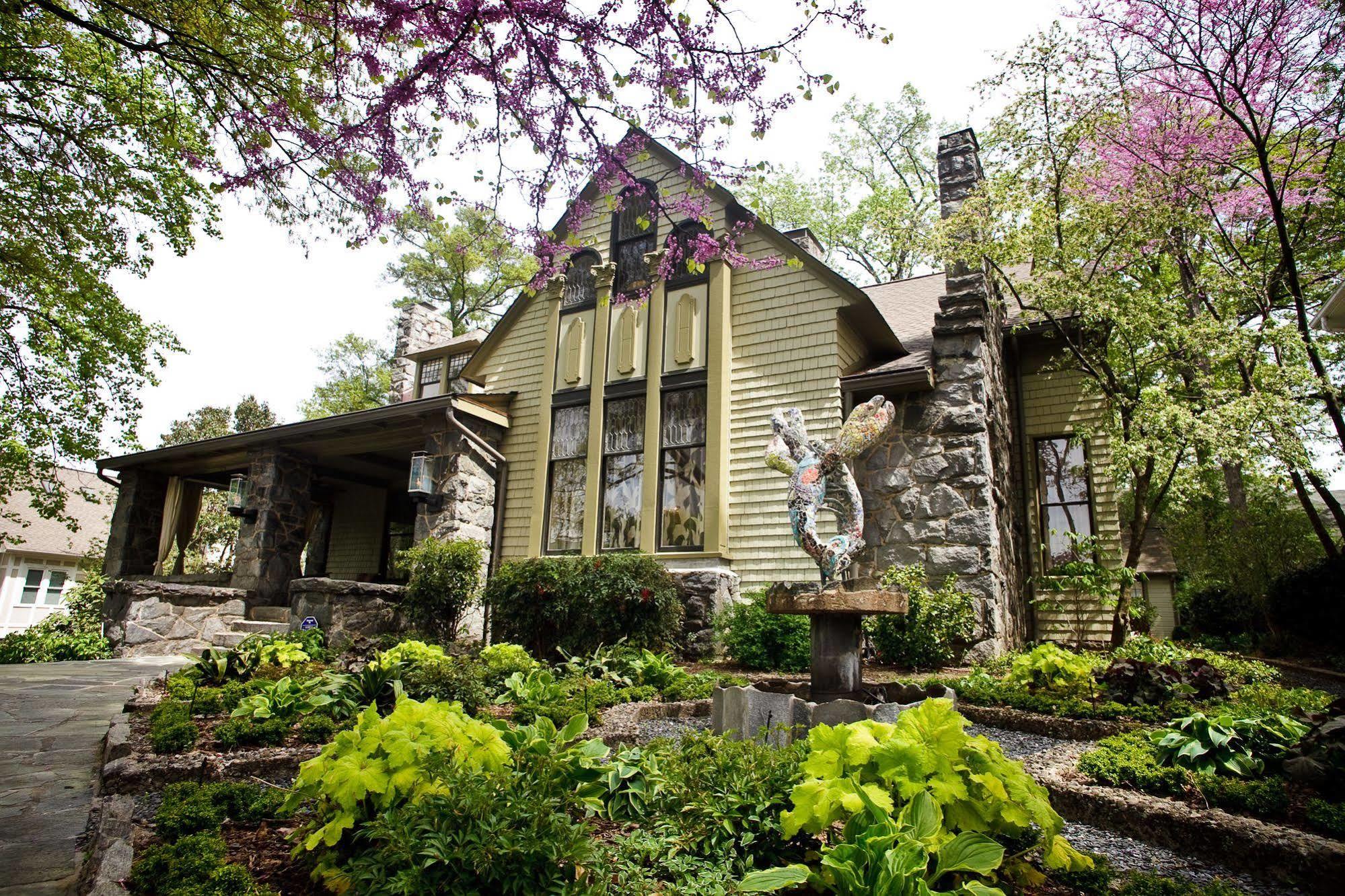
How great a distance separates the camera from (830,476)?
5.61 metres

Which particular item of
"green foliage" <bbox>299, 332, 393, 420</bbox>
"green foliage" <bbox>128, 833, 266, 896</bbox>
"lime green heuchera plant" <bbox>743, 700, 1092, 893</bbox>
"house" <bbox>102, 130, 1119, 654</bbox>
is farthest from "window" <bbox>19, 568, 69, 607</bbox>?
"lime green heuchera plant" <bbox>743, 700, 1092, 893</bbox>

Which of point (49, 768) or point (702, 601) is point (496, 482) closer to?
point (702, 601)

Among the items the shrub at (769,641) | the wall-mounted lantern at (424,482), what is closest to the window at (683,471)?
the shrub at (769,641)

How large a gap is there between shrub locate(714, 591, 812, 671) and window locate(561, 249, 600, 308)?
6.40 m

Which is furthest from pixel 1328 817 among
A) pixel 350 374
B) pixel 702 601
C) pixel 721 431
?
pixel 350 374

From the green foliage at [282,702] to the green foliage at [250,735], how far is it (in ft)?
0.74

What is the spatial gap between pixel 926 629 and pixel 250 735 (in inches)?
252

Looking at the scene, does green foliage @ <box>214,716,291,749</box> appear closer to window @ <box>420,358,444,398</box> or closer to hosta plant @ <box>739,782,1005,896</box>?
hosta plant @ <box>739,782,1005,896</box>

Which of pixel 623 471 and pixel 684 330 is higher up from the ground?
pixel 684 330

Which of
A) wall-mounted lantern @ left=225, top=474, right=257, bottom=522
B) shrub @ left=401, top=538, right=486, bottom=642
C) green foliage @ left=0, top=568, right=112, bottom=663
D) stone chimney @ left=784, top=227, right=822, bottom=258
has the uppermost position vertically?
stone chimney @ left=784, top=227, right=822, bottom=258

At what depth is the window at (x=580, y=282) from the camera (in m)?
12.4

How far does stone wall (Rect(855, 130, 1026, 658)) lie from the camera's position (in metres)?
8.62

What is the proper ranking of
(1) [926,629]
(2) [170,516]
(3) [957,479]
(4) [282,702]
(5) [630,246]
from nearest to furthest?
(4) [282,702], (1) [926,629], (3) [957,479], (5) [630,246], (2) [170,516]

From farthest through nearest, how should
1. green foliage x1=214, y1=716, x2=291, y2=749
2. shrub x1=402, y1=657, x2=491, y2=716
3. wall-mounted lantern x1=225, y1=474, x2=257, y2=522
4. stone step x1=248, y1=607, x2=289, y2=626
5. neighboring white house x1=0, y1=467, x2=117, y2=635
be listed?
1. neighboring white house x1=0, y1=467, x2=117, y2=635
2. wall-mounted lantern x1=225, y1=474, x2=257, y2=522
3. stone step x1=248, y1=607, x2=289, y2=626
4. shrub x1=402, y1=657, x2=491, y2=716
5. green foliage x1=214, y1=716, x2=291, y2=749
